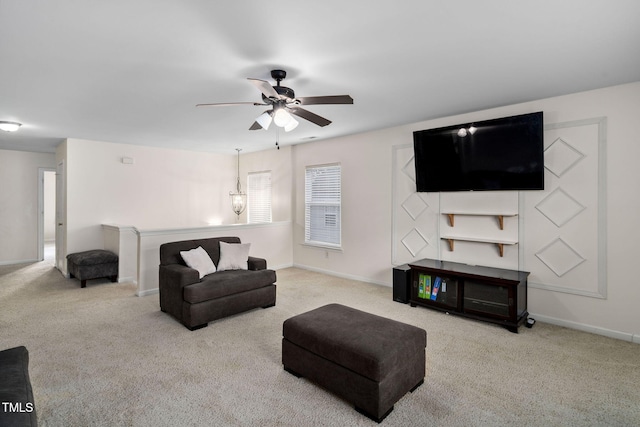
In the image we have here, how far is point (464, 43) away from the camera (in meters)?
2.29

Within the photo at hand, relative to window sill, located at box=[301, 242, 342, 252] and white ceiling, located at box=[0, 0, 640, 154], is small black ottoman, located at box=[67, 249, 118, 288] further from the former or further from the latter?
window sill, located at box=[301, 242, 342, 252]

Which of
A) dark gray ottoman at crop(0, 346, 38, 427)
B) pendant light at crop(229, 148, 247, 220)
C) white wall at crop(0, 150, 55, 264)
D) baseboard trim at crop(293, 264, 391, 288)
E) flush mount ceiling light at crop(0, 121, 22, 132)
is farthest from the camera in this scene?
pendant light at crop(229, 148, 247, 220)

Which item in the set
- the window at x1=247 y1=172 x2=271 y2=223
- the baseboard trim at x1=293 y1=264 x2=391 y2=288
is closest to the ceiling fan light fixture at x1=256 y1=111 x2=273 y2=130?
the baseboard trim at x1=293 y1=264 x2=391 y2=288

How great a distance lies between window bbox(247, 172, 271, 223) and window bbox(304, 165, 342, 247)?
3.74ft

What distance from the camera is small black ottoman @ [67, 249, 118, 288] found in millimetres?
4841

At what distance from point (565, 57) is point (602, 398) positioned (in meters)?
2.48

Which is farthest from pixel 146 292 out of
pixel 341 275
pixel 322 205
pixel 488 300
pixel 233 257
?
pixel 488 300

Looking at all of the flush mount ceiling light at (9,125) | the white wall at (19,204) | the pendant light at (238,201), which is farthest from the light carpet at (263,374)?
the pendant light at (238,201)

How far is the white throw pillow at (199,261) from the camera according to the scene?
3723 millimetres

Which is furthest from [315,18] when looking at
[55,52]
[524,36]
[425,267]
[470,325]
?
[470,325]

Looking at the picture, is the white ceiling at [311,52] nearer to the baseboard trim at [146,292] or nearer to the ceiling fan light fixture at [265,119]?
the ceiling fan light fixture at [265,119]

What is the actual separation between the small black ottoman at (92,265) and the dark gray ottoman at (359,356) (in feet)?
13.1

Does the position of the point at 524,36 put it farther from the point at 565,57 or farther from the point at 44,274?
the point at 44,274

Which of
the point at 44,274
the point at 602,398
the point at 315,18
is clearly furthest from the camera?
the point at 44,274
